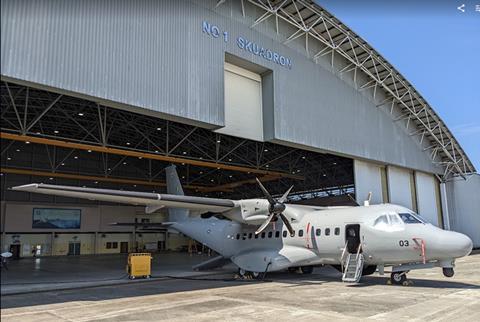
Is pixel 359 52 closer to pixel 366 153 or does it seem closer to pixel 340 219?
pixel 366 153

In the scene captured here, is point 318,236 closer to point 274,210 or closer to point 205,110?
point 274,210

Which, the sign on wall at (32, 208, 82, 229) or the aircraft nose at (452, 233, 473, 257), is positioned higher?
the sign on wall at (32, 208, 82, 229)

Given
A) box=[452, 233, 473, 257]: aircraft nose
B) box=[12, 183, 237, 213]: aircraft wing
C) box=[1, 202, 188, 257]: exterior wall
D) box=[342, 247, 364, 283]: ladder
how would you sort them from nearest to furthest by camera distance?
1. box=[12, 183, 237, 213]: aircraft wing
2. box=[452, 233, 473, 257]: aircraft nose
3. box=[342, 247, 364, 283]: ladder
4. box=[1, 202, 188, 257]: exterior wall

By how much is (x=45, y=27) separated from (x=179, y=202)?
8508 millimetres

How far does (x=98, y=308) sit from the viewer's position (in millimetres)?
11977

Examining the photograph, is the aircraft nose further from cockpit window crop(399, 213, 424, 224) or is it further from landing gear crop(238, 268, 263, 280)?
landing gear crop(238, 268, 263, 280)

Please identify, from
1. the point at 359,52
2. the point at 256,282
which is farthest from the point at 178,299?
the point at 359,52

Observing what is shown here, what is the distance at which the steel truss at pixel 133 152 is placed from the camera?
18203 millimetres

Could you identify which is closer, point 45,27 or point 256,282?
point 45,27

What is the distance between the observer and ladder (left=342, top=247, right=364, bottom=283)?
615 inches

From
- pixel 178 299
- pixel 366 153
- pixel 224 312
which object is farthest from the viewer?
pixel 366 153

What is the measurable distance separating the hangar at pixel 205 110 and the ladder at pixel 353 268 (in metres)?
9.08

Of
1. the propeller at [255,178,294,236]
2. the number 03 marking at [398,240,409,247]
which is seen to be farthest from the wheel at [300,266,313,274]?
the number 03 marking at [398,240,409,247]

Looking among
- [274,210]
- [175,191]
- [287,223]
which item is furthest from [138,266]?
[287,223]
